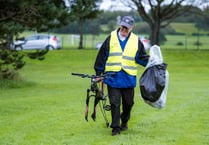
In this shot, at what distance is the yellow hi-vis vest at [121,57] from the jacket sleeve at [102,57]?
0.24 feet

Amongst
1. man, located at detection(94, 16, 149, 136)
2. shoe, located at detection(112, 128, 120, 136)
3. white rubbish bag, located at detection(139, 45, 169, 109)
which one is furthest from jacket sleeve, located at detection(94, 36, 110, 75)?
shoe, located at detection(112, 128, 120, 136)

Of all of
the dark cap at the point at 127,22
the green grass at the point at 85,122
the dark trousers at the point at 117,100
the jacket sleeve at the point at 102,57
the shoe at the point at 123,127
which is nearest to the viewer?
the green grass at the point at 85,122

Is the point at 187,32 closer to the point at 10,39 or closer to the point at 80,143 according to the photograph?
the point at 10,39

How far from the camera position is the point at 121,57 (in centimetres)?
1021

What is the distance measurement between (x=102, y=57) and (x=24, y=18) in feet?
39.6

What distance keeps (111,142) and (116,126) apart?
65 centimetres

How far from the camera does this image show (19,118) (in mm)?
12344

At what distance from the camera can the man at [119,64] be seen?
1015cm

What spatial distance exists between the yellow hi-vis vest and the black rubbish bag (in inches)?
9.9

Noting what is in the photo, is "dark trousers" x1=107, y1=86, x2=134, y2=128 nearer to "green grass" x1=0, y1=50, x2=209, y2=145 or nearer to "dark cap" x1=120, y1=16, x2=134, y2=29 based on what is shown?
"green grass" x1=0, y1=50, x2=209, y2=145

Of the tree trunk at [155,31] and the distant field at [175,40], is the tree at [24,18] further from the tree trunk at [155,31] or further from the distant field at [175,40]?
the distant field at [175,40]

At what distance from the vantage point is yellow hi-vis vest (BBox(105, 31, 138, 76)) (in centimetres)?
1020

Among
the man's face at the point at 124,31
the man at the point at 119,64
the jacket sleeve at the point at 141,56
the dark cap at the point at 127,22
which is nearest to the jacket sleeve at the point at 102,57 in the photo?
the man at the point at 119,64

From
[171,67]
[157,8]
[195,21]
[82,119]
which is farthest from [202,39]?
[82,119]
